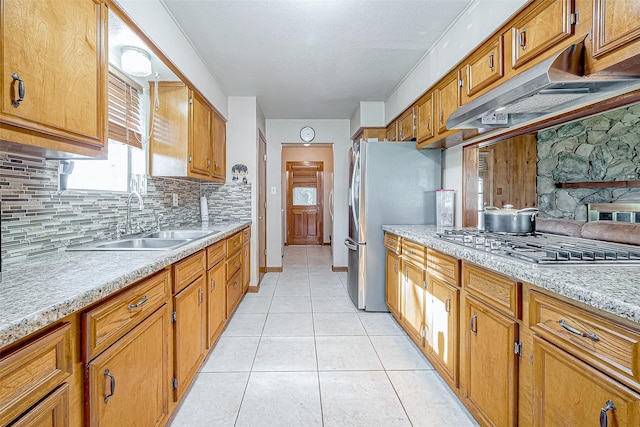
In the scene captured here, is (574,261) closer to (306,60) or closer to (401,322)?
(401,322)

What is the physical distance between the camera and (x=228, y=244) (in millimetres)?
2676

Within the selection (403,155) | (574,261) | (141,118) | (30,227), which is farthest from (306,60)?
(574,261)

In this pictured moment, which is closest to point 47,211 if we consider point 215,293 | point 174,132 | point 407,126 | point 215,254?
point 215,254

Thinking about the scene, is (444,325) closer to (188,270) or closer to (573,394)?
(573,394)

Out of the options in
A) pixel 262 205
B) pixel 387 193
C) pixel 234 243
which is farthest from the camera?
pixel 262 205

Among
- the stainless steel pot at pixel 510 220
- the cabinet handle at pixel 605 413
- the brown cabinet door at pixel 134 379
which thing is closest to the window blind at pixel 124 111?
the brown cabinet door at pixel 134 379

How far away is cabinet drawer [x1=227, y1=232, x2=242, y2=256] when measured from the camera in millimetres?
2713

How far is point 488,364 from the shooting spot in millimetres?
1372

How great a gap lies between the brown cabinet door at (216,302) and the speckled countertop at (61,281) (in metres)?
0.68

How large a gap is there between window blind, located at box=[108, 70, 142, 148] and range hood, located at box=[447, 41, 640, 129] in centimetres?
225

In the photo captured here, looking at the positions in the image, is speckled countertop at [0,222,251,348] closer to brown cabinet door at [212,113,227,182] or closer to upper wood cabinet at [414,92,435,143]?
brown cabinet door at [212,113,227,182]

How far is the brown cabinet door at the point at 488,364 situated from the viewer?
1221 mm

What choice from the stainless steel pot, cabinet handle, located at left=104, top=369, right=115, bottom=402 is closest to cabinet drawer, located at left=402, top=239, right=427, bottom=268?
the stainless steel pot

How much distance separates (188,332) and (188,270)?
35cm
